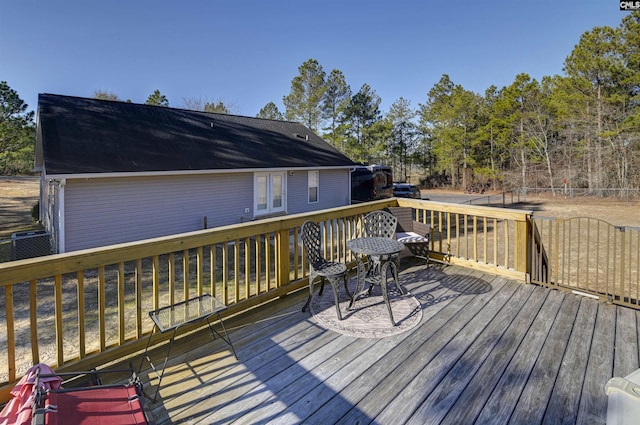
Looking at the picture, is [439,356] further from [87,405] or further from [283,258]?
[87,405]

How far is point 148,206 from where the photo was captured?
8.38m

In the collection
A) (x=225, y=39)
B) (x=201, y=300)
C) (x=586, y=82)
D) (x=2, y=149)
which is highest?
(x=225, y=39)

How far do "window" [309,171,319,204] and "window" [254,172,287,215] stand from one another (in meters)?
1.32

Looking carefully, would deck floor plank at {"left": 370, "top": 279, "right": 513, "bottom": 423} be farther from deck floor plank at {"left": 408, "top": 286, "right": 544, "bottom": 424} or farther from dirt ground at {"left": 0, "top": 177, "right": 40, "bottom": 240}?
dirt ground at {"left": 0, "top": 177, "right": 40, "bottom": 240}

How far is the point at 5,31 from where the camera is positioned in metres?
11.3

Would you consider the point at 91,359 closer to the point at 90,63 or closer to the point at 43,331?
the point at 43,331

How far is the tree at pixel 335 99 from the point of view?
2384cm

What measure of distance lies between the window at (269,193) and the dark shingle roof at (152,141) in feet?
1.40

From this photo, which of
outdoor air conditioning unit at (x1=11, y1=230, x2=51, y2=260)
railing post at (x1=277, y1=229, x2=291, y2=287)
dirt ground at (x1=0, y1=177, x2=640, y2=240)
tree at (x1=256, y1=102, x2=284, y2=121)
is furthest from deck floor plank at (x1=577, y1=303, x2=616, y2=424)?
tree at (x1=256, y1=102, x2=284, y2=121)

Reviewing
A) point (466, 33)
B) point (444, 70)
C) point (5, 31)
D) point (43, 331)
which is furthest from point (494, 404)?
point (444, 70)

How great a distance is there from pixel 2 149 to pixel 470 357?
21930 mm

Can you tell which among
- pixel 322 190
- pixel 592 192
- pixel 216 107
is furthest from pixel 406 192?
pixel 216 107

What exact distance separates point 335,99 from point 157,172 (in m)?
18.2

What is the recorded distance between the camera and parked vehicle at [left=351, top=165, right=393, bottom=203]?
14023 mm
